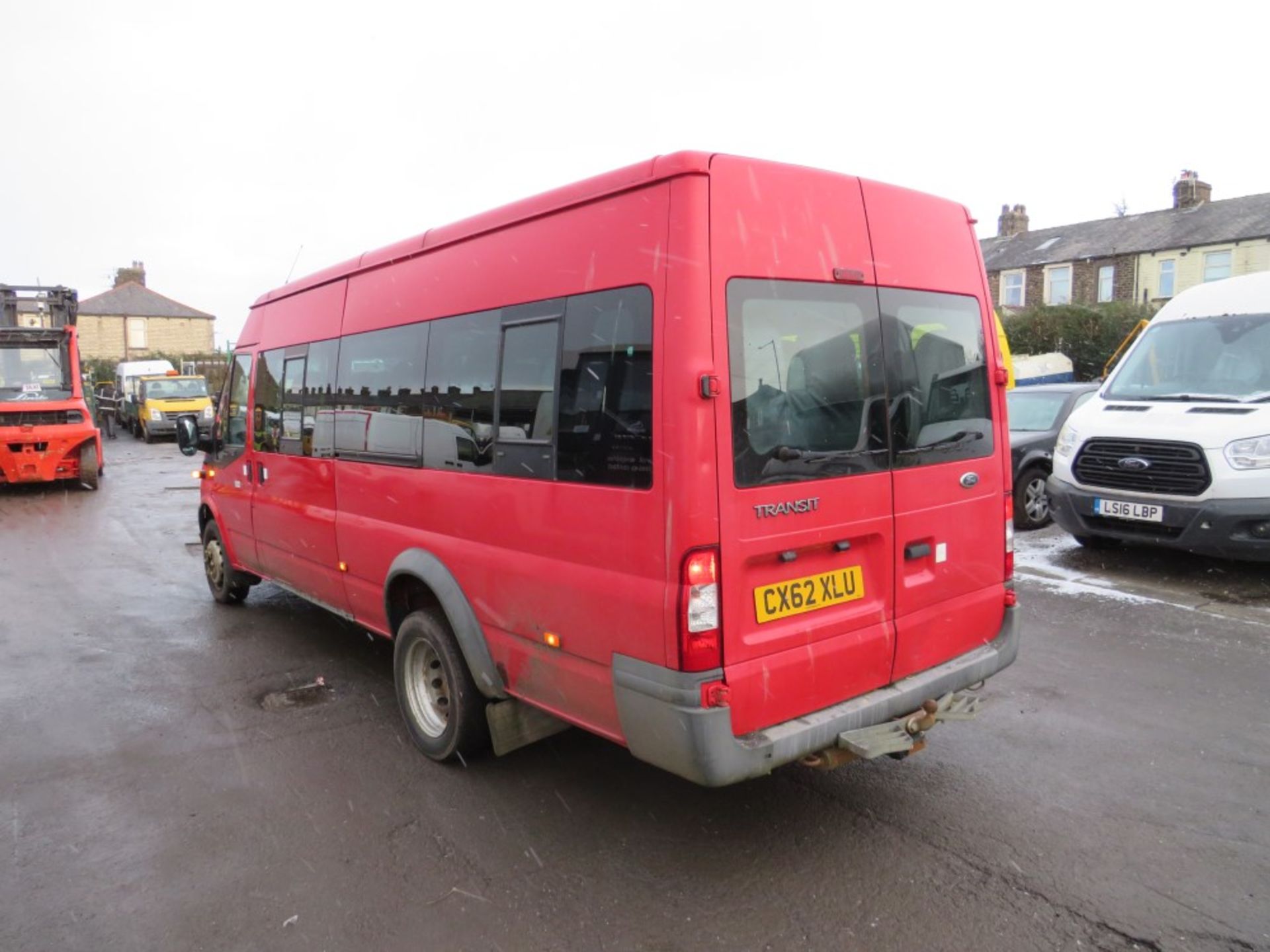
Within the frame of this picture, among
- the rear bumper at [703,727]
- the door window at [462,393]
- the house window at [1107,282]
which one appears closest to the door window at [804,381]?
the rear bumper at [703,727]

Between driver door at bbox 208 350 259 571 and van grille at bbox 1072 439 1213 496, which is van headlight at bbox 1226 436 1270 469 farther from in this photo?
driver door at bbox 208 350 259 571

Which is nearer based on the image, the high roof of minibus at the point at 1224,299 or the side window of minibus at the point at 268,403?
the side window of minibus at the point at 268,403

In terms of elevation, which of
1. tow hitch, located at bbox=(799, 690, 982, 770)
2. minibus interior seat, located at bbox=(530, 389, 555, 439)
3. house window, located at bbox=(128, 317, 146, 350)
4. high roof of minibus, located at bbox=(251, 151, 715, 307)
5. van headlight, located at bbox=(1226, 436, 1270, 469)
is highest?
house window, located at bbox=(128, 317, 146, 350)

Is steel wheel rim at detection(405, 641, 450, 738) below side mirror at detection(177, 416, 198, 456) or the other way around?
below

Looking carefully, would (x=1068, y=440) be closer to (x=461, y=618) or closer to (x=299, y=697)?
(x=461, y=618)

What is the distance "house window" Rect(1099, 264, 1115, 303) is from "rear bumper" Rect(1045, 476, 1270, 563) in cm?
2961

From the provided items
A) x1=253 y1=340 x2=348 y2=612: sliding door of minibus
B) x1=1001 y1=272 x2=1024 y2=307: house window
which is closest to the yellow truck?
x1=253 y1=340 x2=348 y2=612: sliding door of minibus

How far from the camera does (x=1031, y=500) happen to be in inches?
396

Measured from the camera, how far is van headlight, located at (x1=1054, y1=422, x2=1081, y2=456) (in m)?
8.02

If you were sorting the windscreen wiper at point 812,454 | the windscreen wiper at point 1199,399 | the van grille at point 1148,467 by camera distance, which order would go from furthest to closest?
1. the windscreen wiper at point 1199,399
2. the van grille at point 1148,467
3. the windscreen wiper at point 812,454

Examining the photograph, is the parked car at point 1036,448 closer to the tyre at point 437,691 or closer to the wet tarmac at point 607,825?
the wet tarmac at point 607,825

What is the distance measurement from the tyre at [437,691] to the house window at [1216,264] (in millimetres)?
33741

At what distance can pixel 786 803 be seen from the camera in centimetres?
371

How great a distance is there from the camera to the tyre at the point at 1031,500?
32.7 ft
